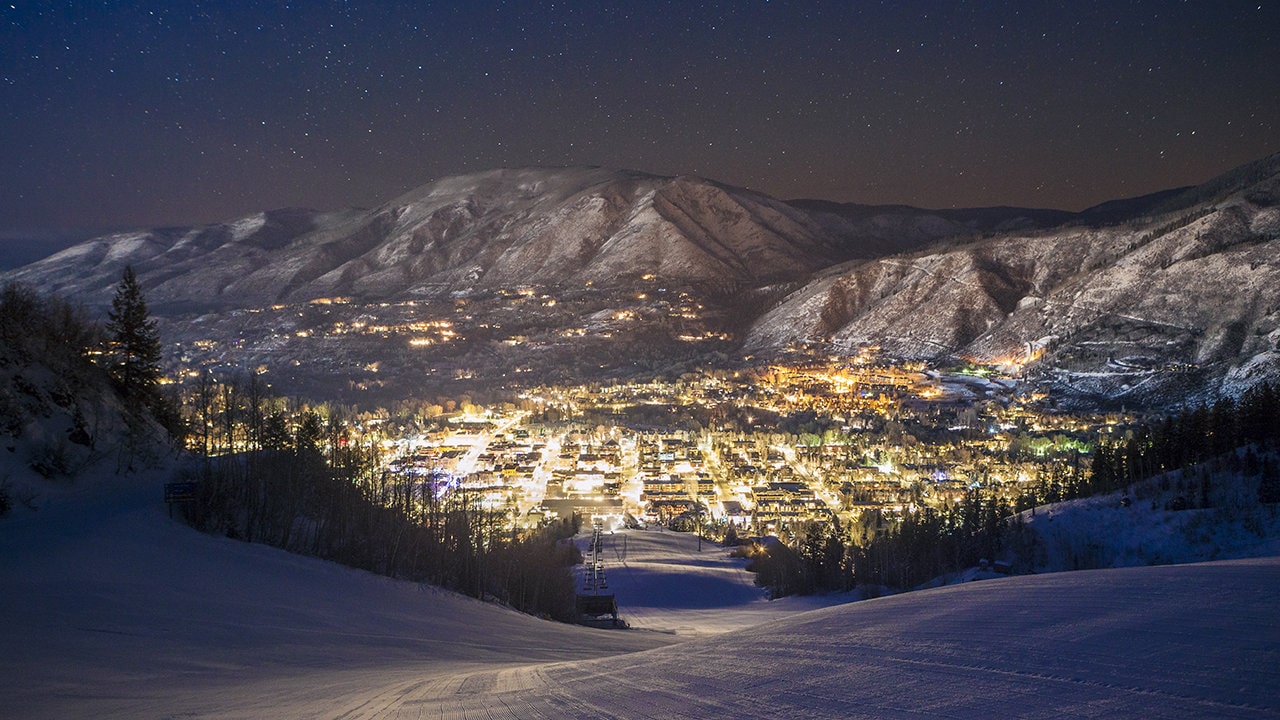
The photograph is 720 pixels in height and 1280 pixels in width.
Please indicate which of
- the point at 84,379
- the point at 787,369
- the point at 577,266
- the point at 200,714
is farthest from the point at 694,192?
the point at 200,714

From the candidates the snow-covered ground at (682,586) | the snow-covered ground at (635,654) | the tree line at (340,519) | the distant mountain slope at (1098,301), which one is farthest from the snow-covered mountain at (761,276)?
the snow-covered ground at (635,654)

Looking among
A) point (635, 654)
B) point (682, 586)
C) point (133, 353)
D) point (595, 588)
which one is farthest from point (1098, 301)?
point (133, 353)

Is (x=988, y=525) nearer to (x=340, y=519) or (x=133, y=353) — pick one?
(x=340, y=519)

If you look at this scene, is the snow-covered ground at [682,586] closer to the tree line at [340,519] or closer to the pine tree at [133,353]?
the tree line at [340,519]

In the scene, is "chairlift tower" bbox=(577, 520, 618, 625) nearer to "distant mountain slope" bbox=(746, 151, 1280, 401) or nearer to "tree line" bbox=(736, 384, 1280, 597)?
"tree line" bbox=(736, 384, 1280, 597)

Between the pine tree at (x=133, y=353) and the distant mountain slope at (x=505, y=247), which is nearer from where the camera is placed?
the pine tree at (x=133, y=353)
